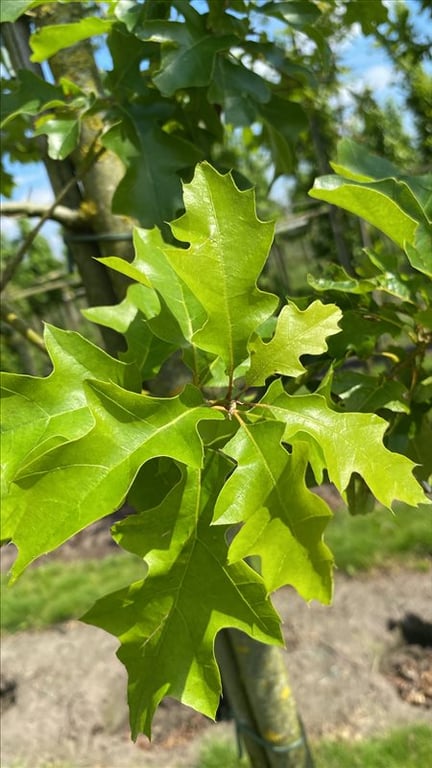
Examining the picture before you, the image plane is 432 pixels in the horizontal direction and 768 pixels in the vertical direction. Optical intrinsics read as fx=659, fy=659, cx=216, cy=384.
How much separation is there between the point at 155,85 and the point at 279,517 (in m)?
0.68

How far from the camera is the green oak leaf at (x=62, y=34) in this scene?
94cm

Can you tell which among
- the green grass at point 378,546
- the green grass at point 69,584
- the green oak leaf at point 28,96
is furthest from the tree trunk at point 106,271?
the green grass at point 378,546

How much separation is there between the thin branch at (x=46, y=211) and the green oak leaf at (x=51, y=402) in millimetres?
452

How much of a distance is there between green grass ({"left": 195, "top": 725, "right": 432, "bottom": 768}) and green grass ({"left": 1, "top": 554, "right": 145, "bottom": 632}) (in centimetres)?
67

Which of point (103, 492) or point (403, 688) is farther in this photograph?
point (403, 688)

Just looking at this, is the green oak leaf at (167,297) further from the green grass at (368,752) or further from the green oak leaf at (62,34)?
the green grass at (368,752)

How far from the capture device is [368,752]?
7.25 feet

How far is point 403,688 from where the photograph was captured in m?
2.66

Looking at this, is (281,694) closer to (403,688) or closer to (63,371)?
(63,371)

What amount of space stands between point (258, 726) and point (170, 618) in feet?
2.40

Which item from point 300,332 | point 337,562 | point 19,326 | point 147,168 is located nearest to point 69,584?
point 337,562

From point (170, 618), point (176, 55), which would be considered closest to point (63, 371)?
point (170, 618)

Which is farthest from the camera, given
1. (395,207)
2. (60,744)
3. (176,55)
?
(60,744)

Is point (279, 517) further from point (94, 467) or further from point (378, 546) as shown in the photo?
point (378, 546)
